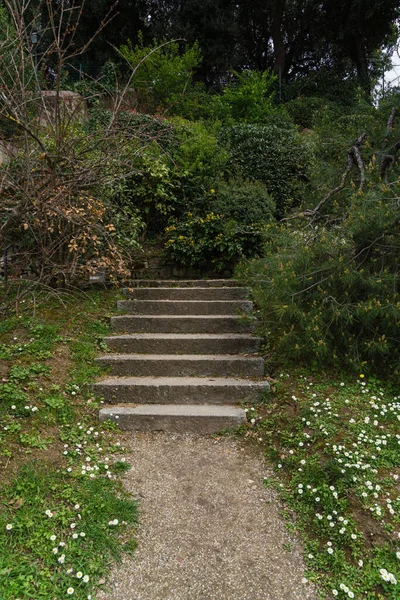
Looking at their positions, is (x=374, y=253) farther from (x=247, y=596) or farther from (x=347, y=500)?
(x=247, y=596)

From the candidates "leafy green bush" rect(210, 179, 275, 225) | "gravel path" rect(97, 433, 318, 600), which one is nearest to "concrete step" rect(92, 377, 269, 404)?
"gravel path" rect(97, 433, 318, 600)

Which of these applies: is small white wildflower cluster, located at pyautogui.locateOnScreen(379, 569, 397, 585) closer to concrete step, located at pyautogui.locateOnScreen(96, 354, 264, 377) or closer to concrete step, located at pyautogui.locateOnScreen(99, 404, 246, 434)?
concrete step, located at pyautogui.locateOnScreen(99, 404, 246, 434)

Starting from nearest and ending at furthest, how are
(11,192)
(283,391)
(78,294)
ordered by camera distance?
(283,391)
(11,192)
(78,294)

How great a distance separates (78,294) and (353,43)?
578 inches

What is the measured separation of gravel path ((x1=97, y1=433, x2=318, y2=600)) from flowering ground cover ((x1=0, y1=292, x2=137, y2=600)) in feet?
0.42

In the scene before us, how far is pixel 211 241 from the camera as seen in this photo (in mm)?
5633

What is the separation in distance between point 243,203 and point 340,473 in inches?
169

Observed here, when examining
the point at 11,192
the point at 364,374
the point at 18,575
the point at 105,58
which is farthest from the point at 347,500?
the point at 105,58

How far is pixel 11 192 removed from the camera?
405 centimetres

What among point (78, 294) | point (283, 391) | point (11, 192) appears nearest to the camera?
point (283, 391)

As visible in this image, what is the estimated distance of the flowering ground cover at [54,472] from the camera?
1944 millimetres

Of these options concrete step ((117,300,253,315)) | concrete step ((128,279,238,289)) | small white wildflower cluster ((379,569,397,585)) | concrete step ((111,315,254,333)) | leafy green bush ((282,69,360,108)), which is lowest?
small white wildflower cluster ((379,569,397,585))

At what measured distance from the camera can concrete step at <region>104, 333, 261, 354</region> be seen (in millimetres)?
4020

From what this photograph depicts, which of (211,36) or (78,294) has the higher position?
(211,36)
